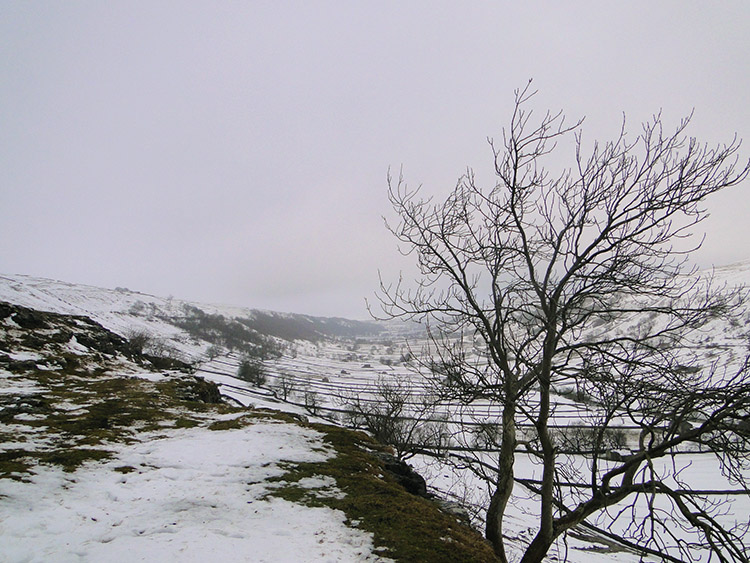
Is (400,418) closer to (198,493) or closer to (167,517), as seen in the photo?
(198,493)

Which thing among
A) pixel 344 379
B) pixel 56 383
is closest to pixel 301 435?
pixel 56 383

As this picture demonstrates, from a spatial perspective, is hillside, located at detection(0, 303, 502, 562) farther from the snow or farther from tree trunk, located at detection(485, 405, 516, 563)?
tree trunk, located at detection(485, 405, 516, 563)

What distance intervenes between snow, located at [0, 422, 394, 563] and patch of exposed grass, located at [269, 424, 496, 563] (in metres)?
0.27

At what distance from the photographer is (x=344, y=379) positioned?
406 ft

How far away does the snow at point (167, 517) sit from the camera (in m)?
4.62

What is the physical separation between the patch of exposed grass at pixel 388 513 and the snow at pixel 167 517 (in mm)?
268

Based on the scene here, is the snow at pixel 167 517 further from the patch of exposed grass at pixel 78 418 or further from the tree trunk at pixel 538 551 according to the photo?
the tree trunk at pixel 538 551

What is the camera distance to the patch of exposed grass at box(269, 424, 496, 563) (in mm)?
5207

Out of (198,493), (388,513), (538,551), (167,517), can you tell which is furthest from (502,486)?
(167,517)

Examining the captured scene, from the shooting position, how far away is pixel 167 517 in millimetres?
5582

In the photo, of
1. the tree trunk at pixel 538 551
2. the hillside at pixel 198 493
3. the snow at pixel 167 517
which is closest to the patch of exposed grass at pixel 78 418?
the hillside at pixel 198 493

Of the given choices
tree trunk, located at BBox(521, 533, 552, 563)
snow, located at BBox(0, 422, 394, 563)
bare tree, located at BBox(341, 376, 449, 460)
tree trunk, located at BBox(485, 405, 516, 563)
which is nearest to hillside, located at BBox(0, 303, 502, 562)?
snow, located at BBox(0, 422, 394, 563)

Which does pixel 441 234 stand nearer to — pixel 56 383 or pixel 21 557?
pixel 21 557

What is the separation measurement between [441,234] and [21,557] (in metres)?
7.89
